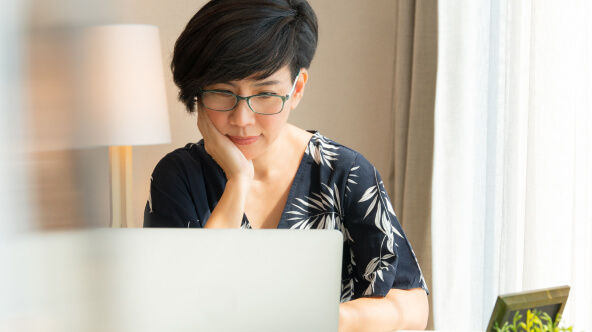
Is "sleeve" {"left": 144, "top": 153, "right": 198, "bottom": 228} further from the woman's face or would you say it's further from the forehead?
the forehead

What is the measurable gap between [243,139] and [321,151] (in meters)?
0.19

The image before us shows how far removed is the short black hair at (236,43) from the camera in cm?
129

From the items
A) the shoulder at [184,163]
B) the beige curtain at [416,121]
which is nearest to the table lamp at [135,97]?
the shoulder at [184,163]

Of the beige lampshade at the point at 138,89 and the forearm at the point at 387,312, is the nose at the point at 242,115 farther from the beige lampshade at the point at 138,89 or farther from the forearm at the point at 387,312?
the beige lampshade at the point at 138,89

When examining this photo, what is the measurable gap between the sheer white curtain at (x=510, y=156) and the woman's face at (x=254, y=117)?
29.4 inches

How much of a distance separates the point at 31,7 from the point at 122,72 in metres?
1.88

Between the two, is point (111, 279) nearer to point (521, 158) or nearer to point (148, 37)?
point (521, 158)

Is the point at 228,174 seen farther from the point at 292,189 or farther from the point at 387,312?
the point at 387,312

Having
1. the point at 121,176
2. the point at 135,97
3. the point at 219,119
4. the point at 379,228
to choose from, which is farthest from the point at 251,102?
the point at 121,176

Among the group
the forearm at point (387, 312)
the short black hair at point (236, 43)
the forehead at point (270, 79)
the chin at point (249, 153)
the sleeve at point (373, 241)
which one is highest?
the short black hair at point (236, 43)

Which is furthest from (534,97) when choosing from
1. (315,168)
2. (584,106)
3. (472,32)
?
(315,168)

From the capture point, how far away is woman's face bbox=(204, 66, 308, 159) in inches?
52.4

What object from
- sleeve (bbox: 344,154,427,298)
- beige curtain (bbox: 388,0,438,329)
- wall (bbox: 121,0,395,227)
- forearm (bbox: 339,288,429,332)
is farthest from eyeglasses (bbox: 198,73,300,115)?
wall (bbox: 121,0,395,227)

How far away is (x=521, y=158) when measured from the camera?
186 cm
